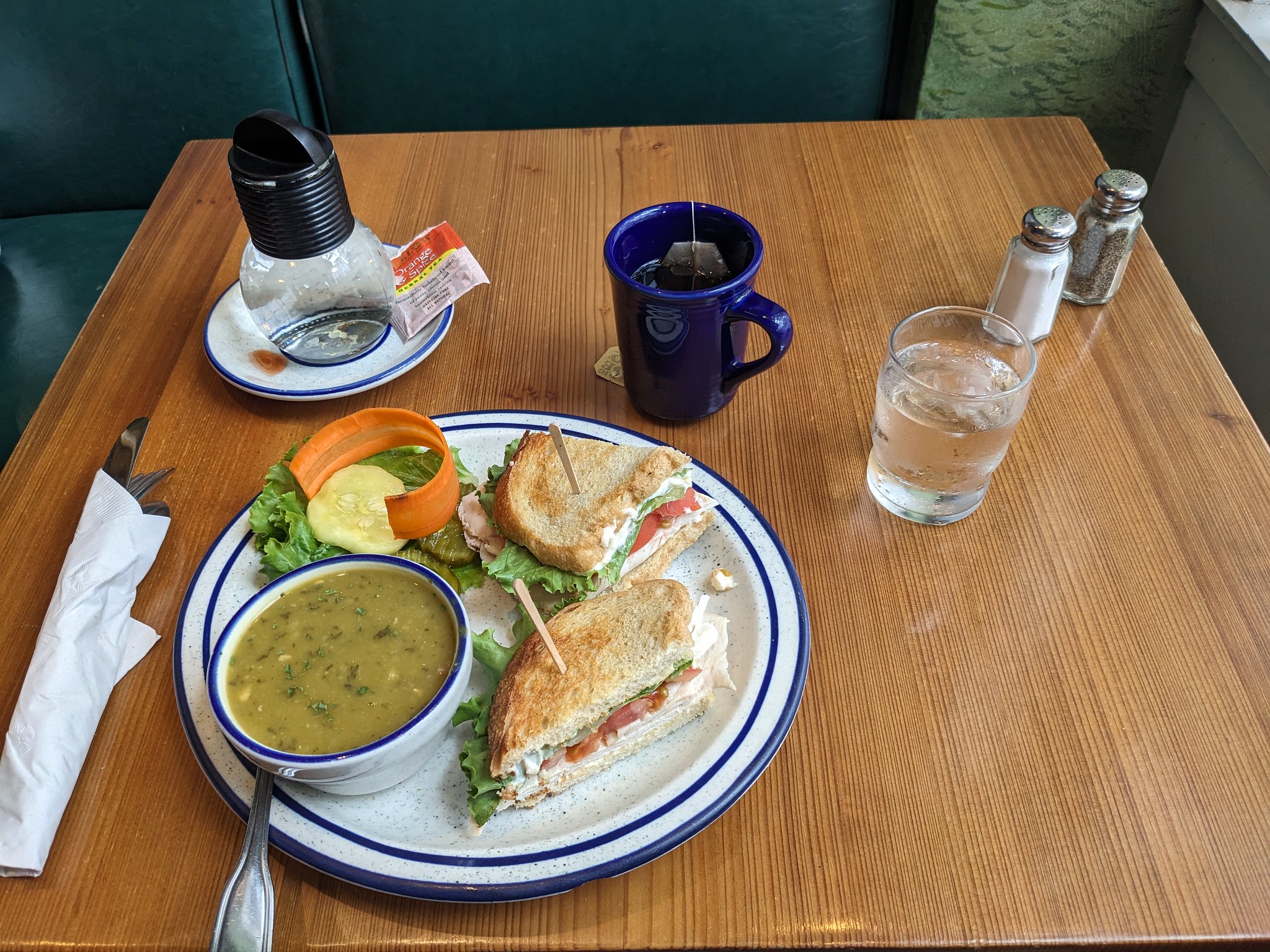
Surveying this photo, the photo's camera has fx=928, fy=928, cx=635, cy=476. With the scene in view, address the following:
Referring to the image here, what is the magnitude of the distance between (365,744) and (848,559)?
2.03 ft

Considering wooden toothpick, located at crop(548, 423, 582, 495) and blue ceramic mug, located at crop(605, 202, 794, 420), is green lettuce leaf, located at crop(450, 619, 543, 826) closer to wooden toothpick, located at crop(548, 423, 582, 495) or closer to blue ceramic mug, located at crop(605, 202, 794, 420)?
wooden toothpick, located at crop(548, 423, 582, 495)

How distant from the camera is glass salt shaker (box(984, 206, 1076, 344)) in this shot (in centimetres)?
134

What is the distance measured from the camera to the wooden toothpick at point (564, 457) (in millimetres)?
1111

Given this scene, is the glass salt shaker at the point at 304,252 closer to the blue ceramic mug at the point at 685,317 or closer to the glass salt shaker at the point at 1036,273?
the blue ceramic mug at the point at 685,317

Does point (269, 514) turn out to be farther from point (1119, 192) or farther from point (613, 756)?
point (1119, 192)

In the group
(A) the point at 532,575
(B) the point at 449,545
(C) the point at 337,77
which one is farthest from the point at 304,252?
(C) the point at 337,77

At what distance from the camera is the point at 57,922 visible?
0.88 metres

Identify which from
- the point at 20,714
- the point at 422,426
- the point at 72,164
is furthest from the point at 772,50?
the point at 20,714

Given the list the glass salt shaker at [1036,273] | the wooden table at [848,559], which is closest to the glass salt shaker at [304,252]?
the wooden table at [848,559]

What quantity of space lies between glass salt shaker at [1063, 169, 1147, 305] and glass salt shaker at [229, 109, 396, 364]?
3.55ft

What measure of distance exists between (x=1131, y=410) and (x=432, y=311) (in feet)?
3.44

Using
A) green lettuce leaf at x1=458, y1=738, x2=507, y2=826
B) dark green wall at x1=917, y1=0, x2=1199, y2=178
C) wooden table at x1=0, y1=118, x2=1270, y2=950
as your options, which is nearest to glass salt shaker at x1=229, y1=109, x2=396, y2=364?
wooden table at x1=0, y1=118, x2=1270, y2=950

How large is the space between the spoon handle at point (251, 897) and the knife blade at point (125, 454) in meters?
0.54

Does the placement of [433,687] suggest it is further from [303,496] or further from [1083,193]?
[1083,193]
